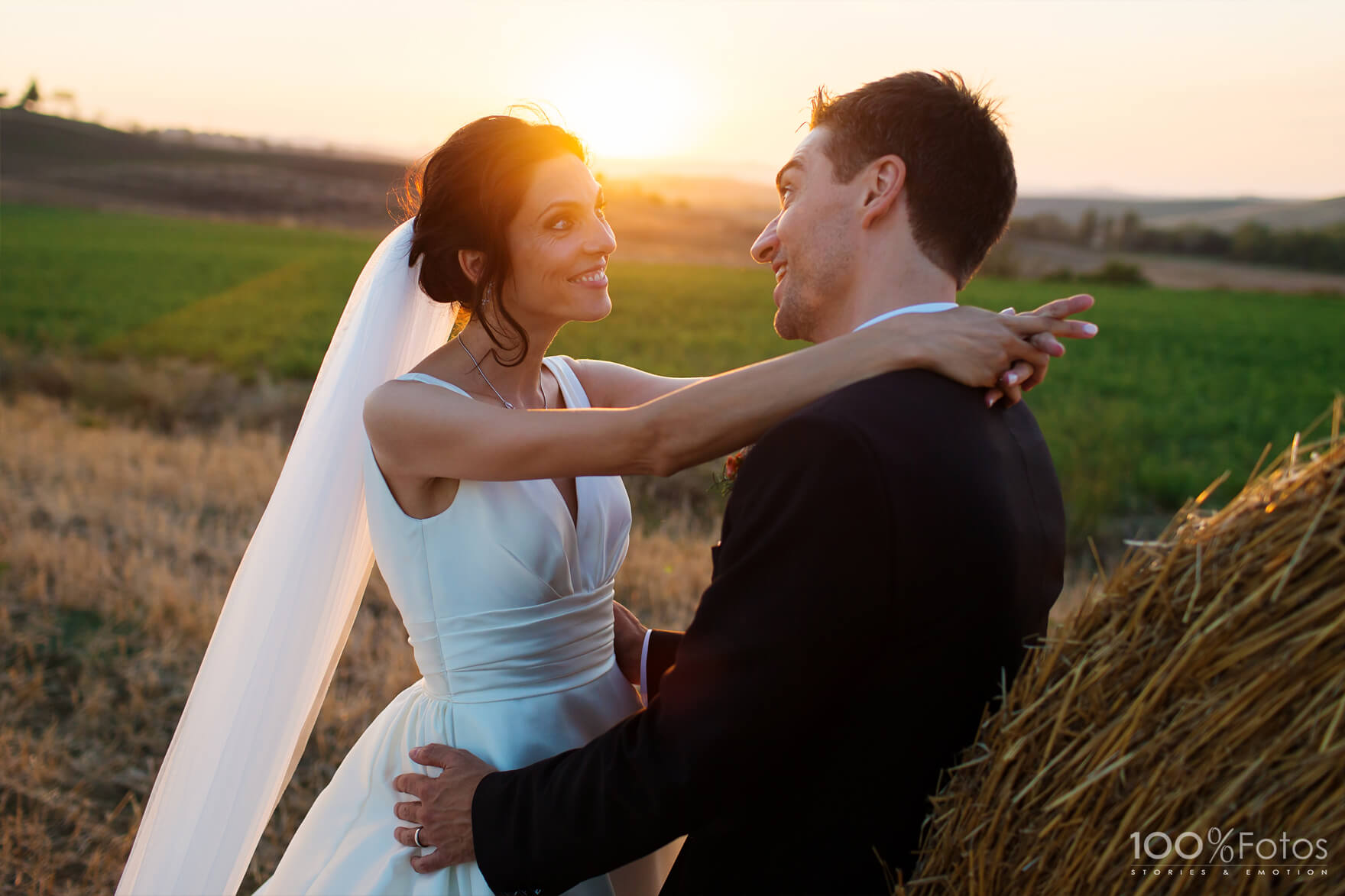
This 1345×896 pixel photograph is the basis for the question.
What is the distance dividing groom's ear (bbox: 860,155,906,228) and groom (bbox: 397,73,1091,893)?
0.85ft

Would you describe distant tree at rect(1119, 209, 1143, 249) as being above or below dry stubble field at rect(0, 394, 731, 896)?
above

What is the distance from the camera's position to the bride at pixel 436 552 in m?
2.47

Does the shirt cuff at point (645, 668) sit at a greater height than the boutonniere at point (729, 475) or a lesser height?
lesser

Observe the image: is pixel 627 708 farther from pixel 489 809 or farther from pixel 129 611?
pixel 129 611

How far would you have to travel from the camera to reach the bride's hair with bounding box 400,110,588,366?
2738mm

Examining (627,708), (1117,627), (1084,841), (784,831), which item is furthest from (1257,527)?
(627,708)

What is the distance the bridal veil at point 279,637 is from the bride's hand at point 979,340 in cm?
170

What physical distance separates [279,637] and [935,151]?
2.30 m

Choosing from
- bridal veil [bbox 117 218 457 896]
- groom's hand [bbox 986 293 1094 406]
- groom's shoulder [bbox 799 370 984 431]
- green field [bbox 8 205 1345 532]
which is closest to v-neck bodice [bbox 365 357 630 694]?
bridal veil [bbox 117 218 457 896]

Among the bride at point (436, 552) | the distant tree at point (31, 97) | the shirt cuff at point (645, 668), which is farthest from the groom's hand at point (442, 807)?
the distant tree at point (31, 97)

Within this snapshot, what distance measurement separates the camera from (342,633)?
3.04 meters

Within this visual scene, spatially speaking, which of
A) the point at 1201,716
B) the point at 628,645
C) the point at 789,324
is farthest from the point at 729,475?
the point at 1201,716

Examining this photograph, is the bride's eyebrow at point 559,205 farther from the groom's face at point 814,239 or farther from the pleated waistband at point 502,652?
the pleated waistband at point 502,652

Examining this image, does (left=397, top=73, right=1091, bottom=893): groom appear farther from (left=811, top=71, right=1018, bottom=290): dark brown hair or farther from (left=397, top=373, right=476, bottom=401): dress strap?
(left=397, top=373, right=476, bottom=401): dress strap
